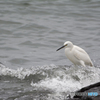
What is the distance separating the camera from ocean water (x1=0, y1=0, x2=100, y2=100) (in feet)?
17.4

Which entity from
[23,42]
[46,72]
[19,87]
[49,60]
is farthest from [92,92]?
[23,42]

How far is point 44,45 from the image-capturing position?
9500 millimetres

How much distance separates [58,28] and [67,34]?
2.97 feet

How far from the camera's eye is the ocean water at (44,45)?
5.32 m

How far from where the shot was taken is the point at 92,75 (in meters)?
6.12

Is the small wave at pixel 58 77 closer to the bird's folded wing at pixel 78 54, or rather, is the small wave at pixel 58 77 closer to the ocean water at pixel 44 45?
the ocean water at pixel 44 45

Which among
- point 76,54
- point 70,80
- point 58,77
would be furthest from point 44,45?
point 70,80

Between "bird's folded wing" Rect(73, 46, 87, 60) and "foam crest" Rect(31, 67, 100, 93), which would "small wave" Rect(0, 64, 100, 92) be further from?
"bird's folded wing" Rect(73, 46, 87, 60)

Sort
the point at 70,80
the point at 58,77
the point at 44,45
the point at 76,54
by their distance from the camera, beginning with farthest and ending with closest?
the point at 44,45 < the point at 76,54 < the point at 58,77 < the point at 70,80

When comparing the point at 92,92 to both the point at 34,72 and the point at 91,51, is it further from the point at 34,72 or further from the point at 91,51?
the point at 91,51

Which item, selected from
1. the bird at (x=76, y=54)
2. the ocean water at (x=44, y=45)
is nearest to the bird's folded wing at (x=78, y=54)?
the bird at (x=76, y=54)

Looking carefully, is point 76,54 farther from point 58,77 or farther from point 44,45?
point 44,45

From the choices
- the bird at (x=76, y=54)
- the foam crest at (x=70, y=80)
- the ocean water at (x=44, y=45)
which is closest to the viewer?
the foam crest at (x=70, y=80)

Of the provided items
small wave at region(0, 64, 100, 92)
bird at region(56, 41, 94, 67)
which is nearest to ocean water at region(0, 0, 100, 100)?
small wave at region(0, 64, 100, 92)
